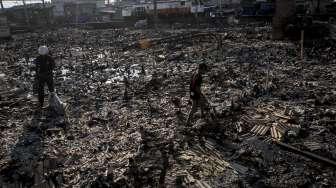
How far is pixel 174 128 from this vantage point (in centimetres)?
909

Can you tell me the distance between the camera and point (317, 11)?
29.7 meters

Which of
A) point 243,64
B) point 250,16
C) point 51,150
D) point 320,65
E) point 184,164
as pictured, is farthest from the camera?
point 250,16

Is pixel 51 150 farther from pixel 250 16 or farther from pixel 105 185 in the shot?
pixel 250 16

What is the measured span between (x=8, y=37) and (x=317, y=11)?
98.5ft

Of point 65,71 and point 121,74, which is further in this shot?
point 65,71

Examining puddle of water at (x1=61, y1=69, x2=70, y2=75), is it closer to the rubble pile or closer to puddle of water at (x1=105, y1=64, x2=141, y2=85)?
the rubble pile

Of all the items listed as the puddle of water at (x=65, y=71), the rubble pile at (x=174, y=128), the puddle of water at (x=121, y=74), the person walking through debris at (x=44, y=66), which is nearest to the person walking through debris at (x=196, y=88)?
the rubble pile at (x=174, y=128)

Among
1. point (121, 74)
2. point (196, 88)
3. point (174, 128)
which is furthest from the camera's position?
point (121, 74)

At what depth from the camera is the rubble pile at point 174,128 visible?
6.84 m

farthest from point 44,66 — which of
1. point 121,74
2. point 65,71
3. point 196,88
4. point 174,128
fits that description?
point 65,71

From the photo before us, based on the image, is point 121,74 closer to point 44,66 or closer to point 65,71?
point 65,71

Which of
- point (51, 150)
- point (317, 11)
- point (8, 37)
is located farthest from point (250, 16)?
point (51, 150)

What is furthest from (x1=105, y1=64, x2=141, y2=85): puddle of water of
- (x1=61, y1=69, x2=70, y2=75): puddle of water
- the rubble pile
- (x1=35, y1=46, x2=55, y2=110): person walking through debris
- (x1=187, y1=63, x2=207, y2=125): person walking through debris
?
(x1=187, y1=63, x2=207, y2=125): person walking through debris

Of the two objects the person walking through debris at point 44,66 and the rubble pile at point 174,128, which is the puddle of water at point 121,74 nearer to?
the rubble pile at point 174,128
